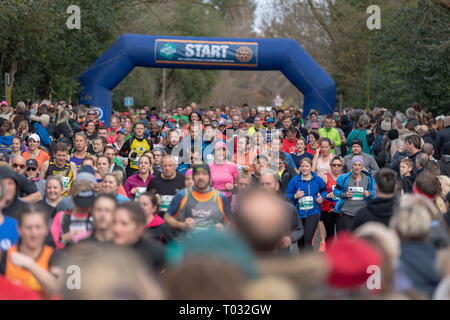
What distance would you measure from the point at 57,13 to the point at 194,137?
548 inches

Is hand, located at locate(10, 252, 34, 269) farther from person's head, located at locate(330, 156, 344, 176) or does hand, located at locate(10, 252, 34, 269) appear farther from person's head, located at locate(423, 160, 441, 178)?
person's head, located at locate(330, 156, 344, 176)

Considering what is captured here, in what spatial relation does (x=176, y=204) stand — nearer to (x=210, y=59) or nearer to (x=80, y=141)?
(x=80, y=141)

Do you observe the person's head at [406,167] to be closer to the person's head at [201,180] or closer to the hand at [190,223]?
the person's head at [201,180]

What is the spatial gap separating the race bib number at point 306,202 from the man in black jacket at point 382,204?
2802 mm

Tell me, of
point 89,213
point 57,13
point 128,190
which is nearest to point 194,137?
point 128,190

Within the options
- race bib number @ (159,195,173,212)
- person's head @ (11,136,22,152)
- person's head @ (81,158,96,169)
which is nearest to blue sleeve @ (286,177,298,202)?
race bib number @ (159,195,173,212)

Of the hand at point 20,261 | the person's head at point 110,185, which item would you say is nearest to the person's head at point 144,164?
the person's head at point 110,185

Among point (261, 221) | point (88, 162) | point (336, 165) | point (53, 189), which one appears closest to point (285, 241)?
point (53, 189)

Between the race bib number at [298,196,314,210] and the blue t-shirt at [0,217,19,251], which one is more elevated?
the race bib number at [298,196,314,210]

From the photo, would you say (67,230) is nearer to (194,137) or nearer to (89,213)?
(89,213)

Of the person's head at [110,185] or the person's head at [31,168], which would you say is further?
the person's head at [31,168]

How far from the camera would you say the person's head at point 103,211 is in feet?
16.3

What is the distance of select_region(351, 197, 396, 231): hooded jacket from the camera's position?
5688mm

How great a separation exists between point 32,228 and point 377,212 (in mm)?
2750
